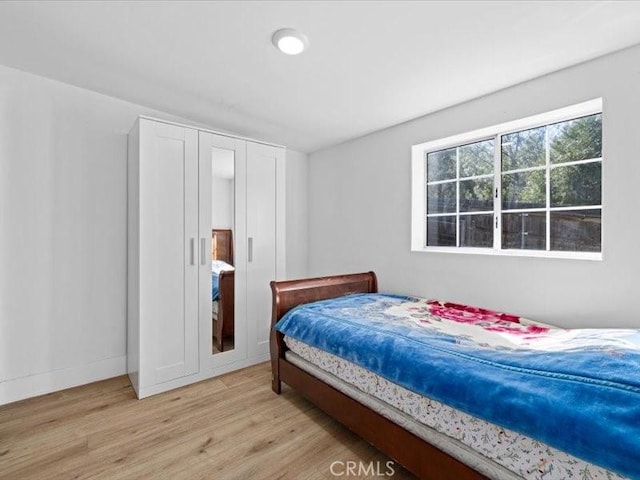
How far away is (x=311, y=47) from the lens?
1.92 meters

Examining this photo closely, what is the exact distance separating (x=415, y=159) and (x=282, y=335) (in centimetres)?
207

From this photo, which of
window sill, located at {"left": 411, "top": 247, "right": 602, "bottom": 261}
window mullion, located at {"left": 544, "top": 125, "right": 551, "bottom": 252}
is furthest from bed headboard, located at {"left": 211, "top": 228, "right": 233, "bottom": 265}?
window mullion, located at {"left": 544, "top": 125, "right": 551, "bottom": 252}

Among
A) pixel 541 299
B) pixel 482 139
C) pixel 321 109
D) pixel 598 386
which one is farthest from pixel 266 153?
pixel 598 386

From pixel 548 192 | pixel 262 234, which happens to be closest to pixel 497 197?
pixel 548 192

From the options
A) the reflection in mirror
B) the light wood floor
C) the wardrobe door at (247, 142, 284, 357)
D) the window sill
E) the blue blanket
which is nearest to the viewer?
the blue blanket

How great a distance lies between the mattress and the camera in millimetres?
1060

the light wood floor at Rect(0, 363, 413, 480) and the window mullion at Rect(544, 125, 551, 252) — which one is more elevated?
the window mullion at Rect(544, 125, 551, 252)

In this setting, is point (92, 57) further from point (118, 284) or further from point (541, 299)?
point (541, 299)

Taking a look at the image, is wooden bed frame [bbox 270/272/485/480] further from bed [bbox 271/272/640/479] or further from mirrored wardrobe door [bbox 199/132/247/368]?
mirrored wardrobe door [bbox 199/132/247/368]

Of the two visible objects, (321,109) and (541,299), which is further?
(321,109)

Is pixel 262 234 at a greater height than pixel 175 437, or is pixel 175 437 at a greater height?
pixel 262 234

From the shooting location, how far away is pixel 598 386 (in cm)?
105

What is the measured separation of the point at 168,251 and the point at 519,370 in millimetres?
2387

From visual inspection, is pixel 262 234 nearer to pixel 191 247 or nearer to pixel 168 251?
pixel 191 247
